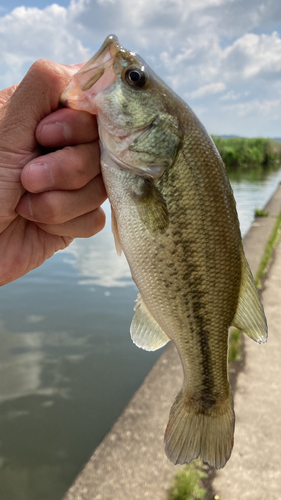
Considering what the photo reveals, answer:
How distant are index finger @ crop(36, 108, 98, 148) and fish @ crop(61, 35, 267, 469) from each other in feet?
0.18

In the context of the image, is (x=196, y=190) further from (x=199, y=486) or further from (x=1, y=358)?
(x=1, y=358)

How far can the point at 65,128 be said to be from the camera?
5.35 ft

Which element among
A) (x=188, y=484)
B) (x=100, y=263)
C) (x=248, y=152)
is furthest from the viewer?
(x=248, y=152)

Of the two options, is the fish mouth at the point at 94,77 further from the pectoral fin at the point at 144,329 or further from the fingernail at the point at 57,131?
the pectoral fin at the point at 144,329

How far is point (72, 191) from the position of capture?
182 cm

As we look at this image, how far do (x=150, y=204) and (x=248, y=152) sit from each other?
4028cm

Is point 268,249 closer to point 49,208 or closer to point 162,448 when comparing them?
point 162,448

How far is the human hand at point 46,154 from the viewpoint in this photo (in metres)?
1.60

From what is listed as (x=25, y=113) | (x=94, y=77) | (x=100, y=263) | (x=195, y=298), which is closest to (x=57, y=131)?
(x=25, y=113)

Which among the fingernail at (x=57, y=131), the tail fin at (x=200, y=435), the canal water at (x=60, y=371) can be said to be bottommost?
the canal water at (x=60, y=371)

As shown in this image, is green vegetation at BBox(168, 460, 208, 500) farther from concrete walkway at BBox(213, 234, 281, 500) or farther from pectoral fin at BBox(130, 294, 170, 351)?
pectoral fin at BBox(130, 294, 170, 351)

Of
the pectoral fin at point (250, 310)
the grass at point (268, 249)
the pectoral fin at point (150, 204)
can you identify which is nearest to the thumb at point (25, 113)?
the pectoral fin at point (150, 204)

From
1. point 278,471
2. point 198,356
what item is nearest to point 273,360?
point 278,471

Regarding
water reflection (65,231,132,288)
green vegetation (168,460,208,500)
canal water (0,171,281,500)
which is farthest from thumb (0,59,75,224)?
water reflection (65,231,132,288)
